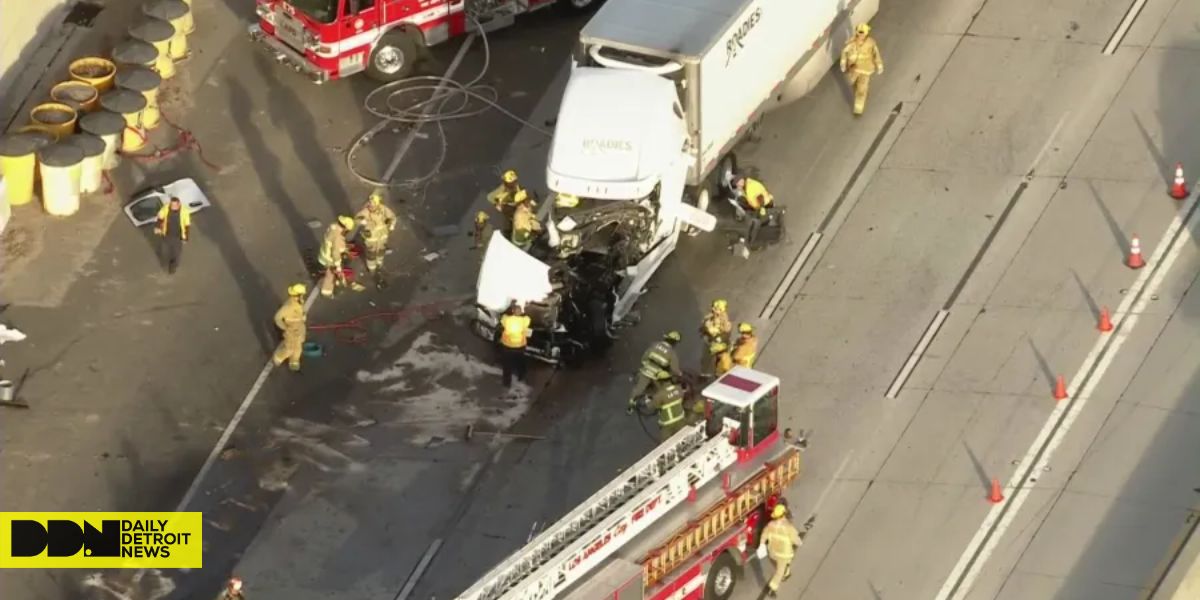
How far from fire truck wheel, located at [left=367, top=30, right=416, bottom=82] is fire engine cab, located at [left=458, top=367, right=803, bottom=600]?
11.2 meters

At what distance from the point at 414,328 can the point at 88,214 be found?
5.33m

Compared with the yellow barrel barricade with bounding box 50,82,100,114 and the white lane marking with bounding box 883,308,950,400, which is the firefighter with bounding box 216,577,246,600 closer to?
the white lane marking with bounding box 883,308,950,400

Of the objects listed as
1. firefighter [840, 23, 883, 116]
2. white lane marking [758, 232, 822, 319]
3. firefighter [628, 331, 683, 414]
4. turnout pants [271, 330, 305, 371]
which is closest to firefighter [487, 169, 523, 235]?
turnout pants [271, 330, 305, 371]

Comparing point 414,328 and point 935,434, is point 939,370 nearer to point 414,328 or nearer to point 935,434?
point 935,434

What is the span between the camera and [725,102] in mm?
40125

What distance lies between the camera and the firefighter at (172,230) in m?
40.8

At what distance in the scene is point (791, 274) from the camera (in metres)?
40.2

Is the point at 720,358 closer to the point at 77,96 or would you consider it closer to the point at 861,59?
the point at 861,59

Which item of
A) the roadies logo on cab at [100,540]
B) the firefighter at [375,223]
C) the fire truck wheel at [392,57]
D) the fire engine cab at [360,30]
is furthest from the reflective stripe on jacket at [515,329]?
the fire truck wheel at [392,57]

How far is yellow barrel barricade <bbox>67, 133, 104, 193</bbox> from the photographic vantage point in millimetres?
41688

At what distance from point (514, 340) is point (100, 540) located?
222 inches

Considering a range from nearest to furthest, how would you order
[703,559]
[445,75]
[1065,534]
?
[703,559], [1065,534], [445,75]

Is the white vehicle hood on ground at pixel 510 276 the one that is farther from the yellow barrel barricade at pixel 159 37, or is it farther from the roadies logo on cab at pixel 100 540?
the yellow barrel barricade at pixel 159 37

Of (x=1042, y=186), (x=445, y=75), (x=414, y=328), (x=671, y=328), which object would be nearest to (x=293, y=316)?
(x=414, y=328)
